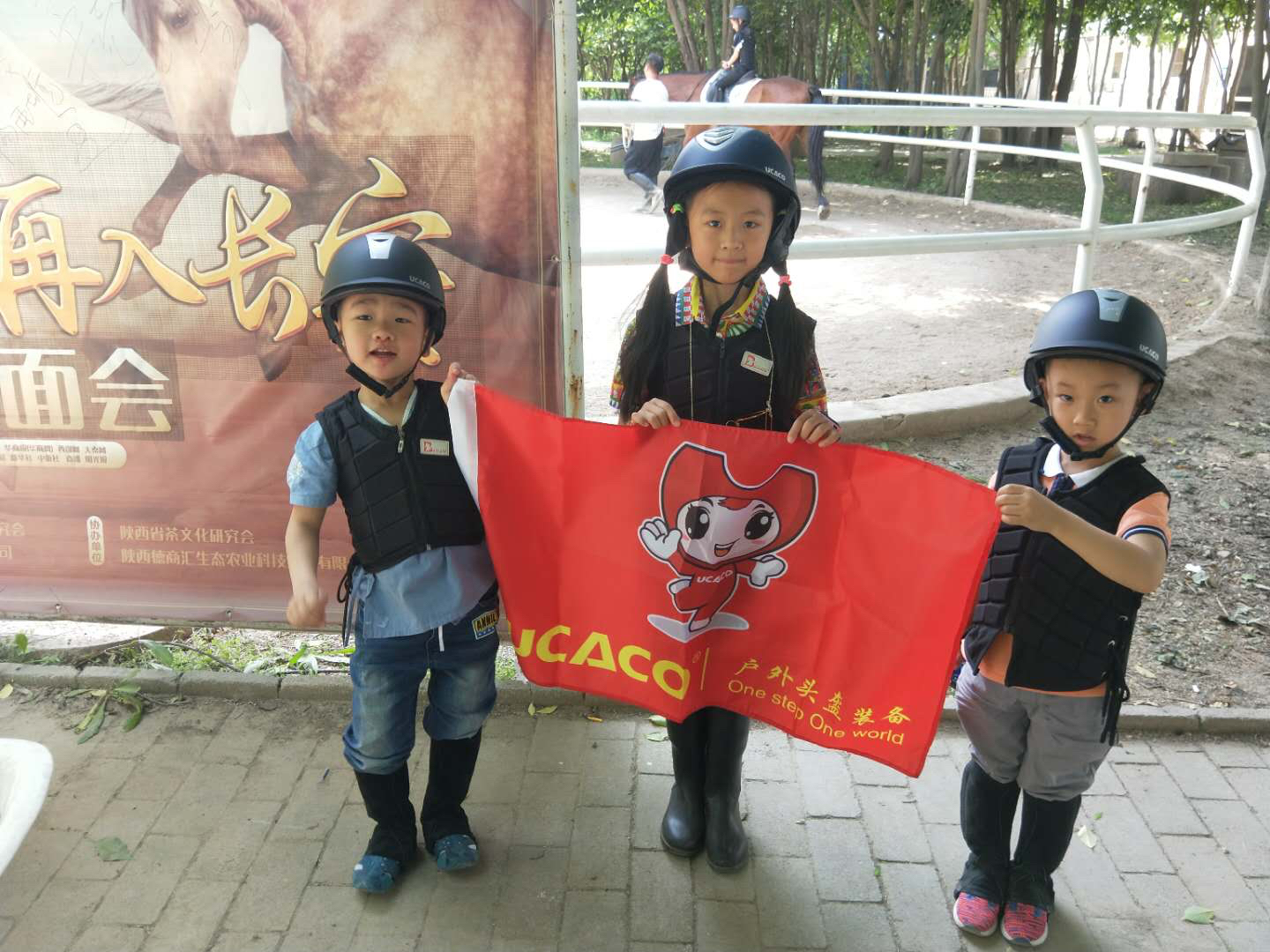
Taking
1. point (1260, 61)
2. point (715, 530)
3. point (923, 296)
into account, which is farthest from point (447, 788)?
point (1260, 61)

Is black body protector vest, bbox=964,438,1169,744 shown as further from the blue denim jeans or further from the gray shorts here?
the blue denim jeans

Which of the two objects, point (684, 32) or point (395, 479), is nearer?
point (395, 479)

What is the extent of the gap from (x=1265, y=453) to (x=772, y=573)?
14.0 ft

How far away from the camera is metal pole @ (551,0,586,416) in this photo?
9.57ft

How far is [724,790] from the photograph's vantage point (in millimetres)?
2883

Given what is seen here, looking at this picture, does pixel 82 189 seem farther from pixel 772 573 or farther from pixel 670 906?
pixel 670 906

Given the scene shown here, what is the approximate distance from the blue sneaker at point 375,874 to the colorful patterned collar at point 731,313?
62.8 inches

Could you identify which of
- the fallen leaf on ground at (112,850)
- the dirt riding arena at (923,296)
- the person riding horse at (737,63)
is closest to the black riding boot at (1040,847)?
the fallen leaf on ground at (112,850)

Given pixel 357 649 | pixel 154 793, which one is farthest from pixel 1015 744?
pixel 154 793

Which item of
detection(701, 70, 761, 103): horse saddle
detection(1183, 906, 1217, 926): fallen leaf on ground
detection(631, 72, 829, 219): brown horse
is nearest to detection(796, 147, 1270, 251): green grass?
detection(631, 72, 829, 219): brown horse

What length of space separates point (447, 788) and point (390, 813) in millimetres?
161

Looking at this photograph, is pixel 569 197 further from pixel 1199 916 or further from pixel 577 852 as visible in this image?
pixel 1199 916

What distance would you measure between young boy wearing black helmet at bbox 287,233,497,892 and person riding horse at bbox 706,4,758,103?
12.6 m

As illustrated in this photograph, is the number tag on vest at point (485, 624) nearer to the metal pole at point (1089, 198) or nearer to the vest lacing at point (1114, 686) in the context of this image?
the vest lacing at point (1114, 686)
